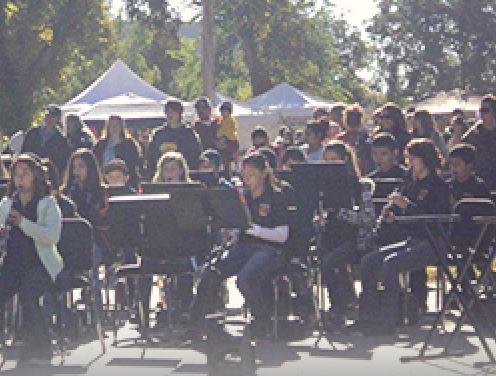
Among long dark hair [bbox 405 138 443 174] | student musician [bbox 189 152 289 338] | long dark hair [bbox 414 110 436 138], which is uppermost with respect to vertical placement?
long dark hair [bbox 414 110 436 138]

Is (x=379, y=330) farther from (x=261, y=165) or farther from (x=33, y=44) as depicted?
(x=33, y=44)

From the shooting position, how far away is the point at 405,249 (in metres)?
12.0

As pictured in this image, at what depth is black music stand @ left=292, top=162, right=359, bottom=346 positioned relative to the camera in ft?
39.8

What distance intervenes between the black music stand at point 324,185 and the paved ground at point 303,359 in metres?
0.65

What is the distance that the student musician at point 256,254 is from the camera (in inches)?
464

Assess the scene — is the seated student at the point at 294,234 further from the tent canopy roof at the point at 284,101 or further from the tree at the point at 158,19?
the tree at the point at 158,19

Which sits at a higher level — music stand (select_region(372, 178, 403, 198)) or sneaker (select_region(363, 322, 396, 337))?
music stand (select_region(372, 178, 403, 198))

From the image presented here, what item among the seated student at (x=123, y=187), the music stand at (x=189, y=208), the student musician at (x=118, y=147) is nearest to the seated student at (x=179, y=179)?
the seated student at (x=123, y=187)

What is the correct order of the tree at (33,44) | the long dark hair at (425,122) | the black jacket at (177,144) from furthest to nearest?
1. the tree at (33,44)
2. the black jacket at (177,144)
3. the long dark hair at (425,122)

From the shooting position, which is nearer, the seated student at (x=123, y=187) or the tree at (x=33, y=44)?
the seated student at (x=123, y=187)

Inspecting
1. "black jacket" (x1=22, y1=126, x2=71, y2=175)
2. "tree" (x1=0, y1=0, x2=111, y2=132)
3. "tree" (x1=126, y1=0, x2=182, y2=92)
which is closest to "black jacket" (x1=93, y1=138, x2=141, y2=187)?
"black jacket" (x1=22, y1=126, x2=71, y2=175)

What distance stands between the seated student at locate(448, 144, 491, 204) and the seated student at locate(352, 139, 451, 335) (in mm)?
439

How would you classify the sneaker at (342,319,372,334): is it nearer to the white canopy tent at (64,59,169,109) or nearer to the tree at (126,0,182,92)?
the white canopy tent at (64,59,169,109)

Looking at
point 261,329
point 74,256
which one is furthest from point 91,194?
point 261,329
